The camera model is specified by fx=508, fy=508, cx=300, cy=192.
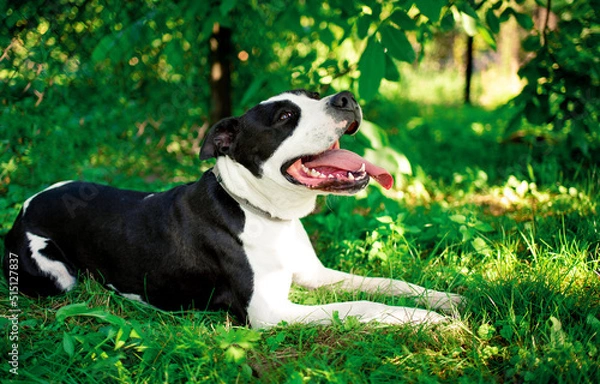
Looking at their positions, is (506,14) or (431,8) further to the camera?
(506,14)

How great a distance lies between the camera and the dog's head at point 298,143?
243 cm

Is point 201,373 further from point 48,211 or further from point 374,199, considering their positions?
point 374,199

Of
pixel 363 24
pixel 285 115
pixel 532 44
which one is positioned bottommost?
pixel 285 115

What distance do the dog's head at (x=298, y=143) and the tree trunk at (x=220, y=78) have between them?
276 cm

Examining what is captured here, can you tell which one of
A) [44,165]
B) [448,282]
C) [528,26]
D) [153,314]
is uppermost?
[528,26]

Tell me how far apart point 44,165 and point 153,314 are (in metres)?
2.04

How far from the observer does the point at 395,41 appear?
2859mm

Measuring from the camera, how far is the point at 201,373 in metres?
2.02

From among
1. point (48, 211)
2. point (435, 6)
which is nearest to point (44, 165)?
point (48, 211)

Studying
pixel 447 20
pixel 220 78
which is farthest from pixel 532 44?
pixel 220 78

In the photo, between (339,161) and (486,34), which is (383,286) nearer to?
(339,161)

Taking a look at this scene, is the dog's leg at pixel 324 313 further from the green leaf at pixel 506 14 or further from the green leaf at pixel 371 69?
the green leaf at pixel 506 14

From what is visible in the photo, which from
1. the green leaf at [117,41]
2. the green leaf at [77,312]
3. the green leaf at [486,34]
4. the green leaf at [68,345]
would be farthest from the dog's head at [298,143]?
the green leaf at [117,41]

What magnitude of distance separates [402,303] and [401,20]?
156 centimetres
